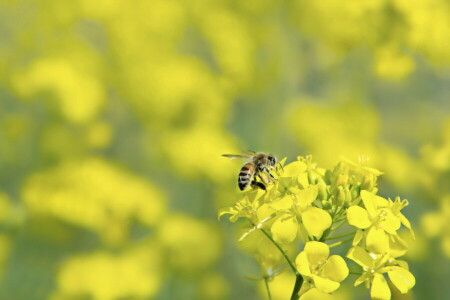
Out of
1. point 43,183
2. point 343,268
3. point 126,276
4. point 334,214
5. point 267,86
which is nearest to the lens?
point 343,268

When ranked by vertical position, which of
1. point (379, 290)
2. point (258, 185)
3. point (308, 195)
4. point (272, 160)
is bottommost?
point (379, 290)

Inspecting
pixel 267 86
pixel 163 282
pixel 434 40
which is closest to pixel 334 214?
pixel 163 282

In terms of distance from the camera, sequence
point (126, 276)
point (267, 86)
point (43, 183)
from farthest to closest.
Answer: point (267, 86), point (43, 183), point (126, 276)

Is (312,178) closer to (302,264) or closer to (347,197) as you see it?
(347,197)

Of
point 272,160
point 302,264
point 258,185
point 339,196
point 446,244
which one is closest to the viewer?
point 302,264

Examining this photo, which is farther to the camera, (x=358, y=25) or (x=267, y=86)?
(x=267, y=86)

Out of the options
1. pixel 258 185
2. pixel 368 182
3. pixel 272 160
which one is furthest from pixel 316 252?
pixel 272 160

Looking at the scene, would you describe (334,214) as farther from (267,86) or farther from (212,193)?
(267,86)
